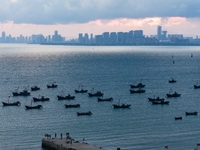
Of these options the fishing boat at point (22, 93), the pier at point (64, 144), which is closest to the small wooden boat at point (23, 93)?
the fishing boat at point (22, 93)

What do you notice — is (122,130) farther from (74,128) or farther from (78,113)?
(78,113)

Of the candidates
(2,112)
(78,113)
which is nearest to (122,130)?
(78,113)

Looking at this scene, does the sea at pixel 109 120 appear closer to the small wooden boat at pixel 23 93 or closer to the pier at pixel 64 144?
the small wooden boat at pixel 23 93

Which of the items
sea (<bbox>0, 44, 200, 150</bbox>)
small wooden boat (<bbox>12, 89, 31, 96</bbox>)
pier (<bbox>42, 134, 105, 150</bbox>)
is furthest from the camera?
small wooden boat (<bbox>12, 89, 31, 96</bbox>)

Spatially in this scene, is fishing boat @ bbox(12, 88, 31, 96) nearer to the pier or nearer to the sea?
the sea

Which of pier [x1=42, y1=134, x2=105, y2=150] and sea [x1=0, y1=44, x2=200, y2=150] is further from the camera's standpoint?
sea [x1=0, y1=44, x2=200, y2=150]

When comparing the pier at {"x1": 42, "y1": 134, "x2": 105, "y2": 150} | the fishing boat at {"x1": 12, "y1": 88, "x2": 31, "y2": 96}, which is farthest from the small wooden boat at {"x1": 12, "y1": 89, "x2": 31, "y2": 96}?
the pier at {"x1": 42, "y1": 134, "x2": 105, "y2": 150}

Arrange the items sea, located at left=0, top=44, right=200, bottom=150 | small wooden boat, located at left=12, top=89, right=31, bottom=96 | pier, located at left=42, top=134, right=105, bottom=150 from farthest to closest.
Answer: small wooden boat, located at left=12, top=89, right=31, bottom=96, sea, located at left=0, top=44, right=200, bottom=150, pier, located at left=42, top=134, right=105, bottom=150

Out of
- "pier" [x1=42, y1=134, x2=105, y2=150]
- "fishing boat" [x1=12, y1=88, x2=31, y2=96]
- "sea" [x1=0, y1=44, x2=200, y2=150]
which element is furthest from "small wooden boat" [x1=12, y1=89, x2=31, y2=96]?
"pier" [x1=42, y1=134, x2=105, y2=150]

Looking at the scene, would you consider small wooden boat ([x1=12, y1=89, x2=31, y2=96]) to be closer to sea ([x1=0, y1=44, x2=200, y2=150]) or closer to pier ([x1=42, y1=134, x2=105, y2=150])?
sea ([x1=0, y1=44, x2=200, y2=150])

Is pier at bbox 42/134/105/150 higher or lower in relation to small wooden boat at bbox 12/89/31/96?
higher
